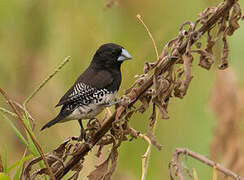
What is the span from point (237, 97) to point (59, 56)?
1.50 metres

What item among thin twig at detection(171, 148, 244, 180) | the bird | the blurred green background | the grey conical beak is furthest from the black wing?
thin twig at detection(171, 148, 244, 180)

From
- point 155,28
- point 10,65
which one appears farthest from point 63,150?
point 10,65

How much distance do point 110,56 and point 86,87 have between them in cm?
28

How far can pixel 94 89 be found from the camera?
121 inches

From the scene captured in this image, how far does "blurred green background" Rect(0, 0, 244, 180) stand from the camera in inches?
147

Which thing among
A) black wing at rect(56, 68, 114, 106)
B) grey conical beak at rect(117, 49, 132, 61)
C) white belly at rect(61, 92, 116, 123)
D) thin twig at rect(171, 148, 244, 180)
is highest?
grey conical beak at rect(117, 49, 132, 61)

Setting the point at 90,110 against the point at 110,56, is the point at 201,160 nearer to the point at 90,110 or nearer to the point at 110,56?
the point at 90,110

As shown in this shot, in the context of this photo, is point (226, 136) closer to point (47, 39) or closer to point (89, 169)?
point (89, 169)

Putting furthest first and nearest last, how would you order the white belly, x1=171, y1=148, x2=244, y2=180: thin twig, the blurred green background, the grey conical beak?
1. the blurred green background
2. the grey conical beak
3. the white belly
4. x1=171, y1=148, x2=244, y2=180: thin twig

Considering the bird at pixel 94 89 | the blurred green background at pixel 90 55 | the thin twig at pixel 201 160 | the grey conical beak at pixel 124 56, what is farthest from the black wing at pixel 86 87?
the thin twig at pixel 201 160

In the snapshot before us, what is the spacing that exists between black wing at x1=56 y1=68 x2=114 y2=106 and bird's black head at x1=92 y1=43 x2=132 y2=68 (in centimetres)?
13

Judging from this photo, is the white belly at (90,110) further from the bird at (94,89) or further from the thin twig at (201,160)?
the thin twig at (201,160)

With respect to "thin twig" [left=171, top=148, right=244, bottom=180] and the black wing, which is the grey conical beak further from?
"thin twig" [left=171, top=148, right=244, bottom=180]

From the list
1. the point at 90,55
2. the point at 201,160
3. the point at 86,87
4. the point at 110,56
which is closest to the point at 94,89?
the point at 86,87
